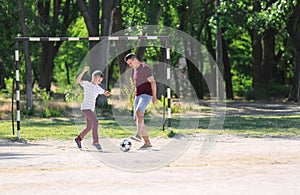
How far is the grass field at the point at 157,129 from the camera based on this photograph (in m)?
18.1

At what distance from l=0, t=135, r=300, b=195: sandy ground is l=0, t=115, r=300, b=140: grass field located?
2942mm

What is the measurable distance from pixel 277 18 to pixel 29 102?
1274 centimetres

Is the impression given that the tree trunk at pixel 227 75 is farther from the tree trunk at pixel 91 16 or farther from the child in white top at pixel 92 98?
the child in white top at pixel 92 98

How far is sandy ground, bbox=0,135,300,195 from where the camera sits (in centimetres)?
955

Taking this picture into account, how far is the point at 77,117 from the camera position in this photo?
26.3 meters

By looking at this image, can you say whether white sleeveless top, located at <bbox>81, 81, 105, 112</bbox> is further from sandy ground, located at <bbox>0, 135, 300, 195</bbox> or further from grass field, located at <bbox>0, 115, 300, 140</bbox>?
grass field, located at <bbox>0, 115, 300, 140</bbox>

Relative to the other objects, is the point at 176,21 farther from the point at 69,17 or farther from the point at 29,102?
the point at 29,102

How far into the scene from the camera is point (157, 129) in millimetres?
19828

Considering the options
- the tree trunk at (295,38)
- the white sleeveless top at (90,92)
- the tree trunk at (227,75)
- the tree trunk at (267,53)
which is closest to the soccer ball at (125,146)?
the white sleeveless top at (90,92)

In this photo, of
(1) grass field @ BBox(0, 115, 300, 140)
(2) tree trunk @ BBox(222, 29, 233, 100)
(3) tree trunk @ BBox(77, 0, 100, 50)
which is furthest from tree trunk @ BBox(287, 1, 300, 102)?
(1) grass field @ BBox(0, 115, 300, 140)

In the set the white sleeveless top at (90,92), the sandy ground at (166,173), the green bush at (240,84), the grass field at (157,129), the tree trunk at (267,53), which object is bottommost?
the grass field at (157,129)

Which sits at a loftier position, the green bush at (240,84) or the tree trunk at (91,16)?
the tree trunk at (91,16)

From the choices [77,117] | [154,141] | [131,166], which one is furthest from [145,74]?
[77,117]

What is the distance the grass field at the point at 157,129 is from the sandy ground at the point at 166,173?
116 inches
